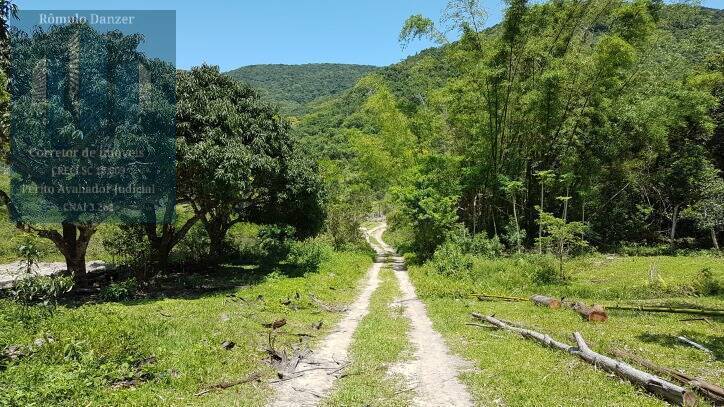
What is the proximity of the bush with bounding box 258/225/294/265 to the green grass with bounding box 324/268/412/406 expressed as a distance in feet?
46.6

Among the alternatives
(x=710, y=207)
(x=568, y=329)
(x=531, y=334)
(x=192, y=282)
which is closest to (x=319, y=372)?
(x=531, y=334)

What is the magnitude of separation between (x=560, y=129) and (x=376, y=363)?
85.0ft

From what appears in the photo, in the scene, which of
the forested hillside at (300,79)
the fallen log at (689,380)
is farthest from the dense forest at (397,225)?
the forested hillside at (300,79)

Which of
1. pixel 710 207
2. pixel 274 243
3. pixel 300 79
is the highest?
pixel 300 79

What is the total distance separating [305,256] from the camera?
28609mm

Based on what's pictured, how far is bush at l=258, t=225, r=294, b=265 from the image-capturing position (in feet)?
97.8

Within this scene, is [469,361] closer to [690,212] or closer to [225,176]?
[225,176]

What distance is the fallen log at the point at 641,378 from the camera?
6.64 metres

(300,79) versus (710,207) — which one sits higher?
(300,79)

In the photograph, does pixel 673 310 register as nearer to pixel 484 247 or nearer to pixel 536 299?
pixel 536 299

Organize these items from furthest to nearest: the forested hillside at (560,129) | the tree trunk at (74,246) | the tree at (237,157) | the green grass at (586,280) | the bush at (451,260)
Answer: the forested hillside at (560,129)
the bush at (451,260)
the tree trunk at (74,246)
the green grass at (586,280)
the tree at (237,157)

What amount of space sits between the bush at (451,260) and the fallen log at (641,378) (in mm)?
15025

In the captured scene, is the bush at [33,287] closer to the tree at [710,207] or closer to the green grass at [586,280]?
the green grass at [586,280]

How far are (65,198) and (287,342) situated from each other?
1103cm
